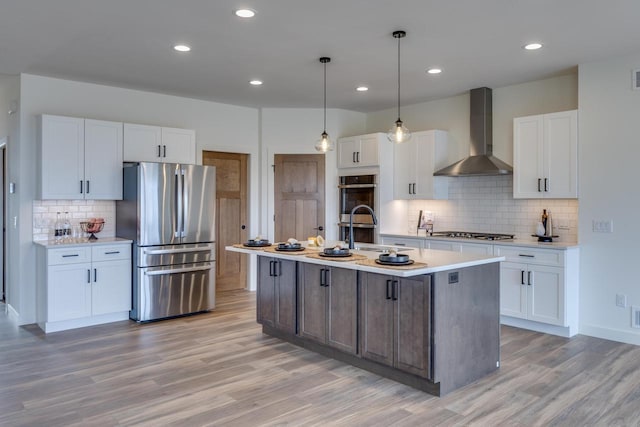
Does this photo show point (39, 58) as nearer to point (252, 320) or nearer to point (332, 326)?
point (252, 320)

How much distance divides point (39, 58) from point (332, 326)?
381 cm

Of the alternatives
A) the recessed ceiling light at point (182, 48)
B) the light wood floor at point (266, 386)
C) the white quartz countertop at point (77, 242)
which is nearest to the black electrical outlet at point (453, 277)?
the light wood floor at point (266, 386)

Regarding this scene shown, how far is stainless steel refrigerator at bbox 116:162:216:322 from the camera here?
17.3 ft

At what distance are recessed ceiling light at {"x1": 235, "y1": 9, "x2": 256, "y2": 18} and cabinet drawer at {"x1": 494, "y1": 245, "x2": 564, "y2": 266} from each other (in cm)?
347

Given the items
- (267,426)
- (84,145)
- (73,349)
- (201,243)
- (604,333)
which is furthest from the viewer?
(201,243)

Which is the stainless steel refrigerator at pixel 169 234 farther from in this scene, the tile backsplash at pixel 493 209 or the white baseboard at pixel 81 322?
the tile backsplash at pixel 493 209

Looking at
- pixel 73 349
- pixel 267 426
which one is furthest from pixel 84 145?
pixel 267 426

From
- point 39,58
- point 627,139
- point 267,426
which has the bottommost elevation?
point 267,426

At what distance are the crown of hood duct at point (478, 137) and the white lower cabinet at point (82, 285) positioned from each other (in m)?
4.00

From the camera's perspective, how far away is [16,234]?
532 cm

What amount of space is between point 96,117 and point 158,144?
29.8 inches

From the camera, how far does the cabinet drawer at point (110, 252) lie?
5.11 metres

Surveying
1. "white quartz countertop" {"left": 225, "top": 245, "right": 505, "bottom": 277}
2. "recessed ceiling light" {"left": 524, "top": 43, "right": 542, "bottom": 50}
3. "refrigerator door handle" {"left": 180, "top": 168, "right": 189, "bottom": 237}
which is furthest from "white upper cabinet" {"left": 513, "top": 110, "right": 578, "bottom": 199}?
"refrigerator door handle" {"left": 180, "top": 168, "right": 189, "bottom": 237}

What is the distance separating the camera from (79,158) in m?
5.22
